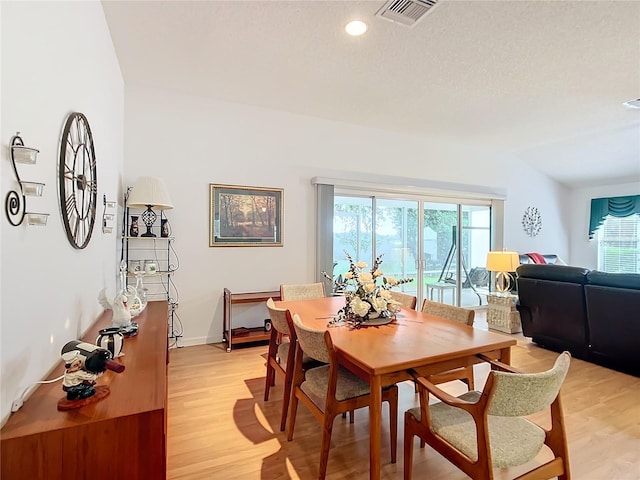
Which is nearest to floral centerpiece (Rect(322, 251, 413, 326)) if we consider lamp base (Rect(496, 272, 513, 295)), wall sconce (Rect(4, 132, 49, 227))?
wall sconce (Rect(4, 132, 49, 227))

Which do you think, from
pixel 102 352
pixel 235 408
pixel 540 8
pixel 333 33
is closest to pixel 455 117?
pixel 540 8

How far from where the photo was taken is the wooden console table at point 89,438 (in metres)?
1.00

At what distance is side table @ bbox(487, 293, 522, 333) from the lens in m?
4.59

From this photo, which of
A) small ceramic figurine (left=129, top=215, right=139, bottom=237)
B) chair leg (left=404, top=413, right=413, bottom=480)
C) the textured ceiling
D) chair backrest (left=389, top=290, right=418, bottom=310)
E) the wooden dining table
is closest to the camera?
the wooden dining table

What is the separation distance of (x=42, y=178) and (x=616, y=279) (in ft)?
14.1

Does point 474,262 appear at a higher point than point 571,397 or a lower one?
higher

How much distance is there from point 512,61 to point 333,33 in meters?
1.77

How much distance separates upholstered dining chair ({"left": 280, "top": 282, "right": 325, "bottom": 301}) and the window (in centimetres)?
701

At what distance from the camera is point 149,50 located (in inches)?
121

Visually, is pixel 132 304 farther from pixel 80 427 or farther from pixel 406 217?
pixel 406 217

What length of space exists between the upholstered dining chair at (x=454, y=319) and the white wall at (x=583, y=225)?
6.64 m

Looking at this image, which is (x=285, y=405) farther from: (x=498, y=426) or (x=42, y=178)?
(x=42, y=178)

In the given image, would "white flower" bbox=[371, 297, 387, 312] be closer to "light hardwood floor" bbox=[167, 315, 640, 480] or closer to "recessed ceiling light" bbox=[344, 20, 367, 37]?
"light hardwood floor" bbox=[167, 315, 640, 480]

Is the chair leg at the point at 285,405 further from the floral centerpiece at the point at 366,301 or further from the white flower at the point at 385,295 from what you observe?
the white flower at the point at 385,295
